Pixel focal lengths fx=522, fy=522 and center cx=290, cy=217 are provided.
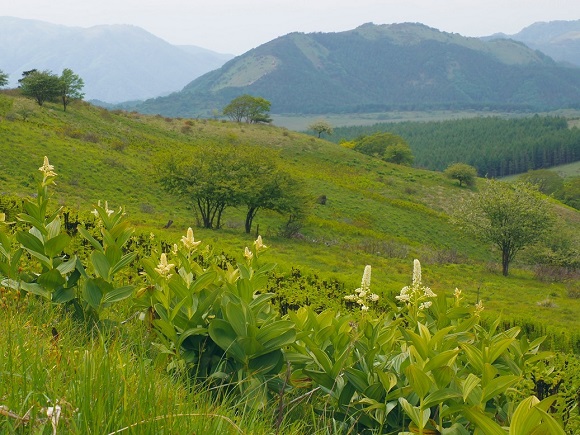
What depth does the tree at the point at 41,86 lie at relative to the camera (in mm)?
56469

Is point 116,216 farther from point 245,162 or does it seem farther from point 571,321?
point 245,162

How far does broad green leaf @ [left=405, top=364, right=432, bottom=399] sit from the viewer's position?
2639 millimetres

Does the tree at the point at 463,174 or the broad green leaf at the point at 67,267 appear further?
the tree at the point at 463,174

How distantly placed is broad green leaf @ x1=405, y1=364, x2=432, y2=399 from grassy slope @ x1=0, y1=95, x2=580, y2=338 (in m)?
11.0

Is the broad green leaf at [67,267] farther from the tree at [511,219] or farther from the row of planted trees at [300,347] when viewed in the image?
the tree at [511,219]

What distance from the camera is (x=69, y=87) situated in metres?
60.1

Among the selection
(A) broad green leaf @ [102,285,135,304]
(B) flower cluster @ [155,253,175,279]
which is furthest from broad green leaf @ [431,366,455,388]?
(A) broad green leaf @ [102,285,135,304]

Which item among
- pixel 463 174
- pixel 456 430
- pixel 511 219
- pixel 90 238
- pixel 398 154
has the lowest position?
pixel 511 219

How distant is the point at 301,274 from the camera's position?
44.1 feet

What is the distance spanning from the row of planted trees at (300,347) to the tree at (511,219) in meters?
33.1

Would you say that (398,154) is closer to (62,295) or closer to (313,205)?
(313,205)

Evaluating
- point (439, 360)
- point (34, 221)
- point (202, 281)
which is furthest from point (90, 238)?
point (439, 360)

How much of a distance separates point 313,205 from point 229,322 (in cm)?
3891

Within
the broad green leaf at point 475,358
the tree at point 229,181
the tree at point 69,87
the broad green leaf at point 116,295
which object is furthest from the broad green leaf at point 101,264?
the tree at point 69,87
